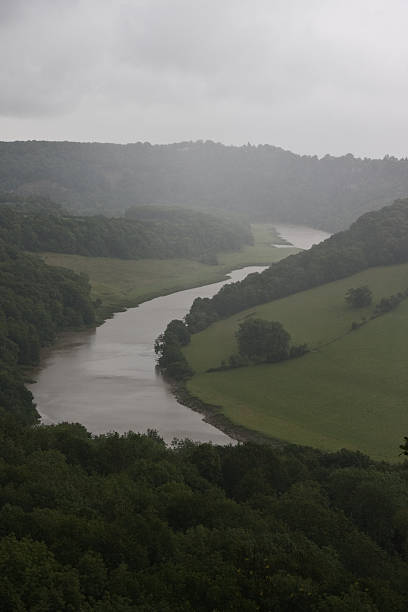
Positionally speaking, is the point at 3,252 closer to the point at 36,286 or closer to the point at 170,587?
the point at 36,286

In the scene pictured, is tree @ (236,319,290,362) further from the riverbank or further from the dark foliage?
the riverbank

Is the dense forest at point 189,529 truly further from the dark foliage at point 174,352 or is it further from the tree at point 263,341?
the tree at point 263,341

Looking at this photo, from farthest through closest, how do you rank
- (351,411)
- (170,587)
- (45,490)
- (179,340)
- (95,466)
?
(179,340)
(351,411)
(95,466)
(45,490)
(170,587)

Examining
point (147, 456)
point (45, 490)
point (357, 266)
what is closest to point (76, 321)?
point (357, 266)

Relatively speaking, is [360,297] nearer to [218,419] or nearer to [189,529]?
[218,419]

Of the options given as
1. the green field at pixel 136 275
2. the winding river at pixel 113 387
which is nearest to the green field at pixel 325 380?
the winding river at pixel 113 387

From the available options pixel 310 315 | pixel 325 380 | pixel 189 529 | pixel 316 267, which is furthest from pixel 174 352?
pixel 189 529
